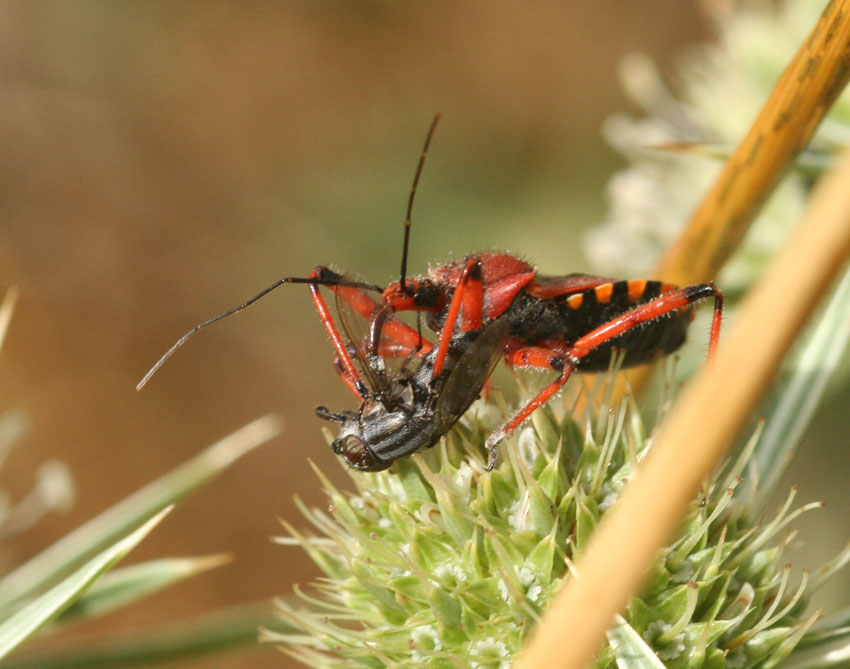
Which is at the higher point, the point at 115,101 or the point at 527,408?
the point at 115,101

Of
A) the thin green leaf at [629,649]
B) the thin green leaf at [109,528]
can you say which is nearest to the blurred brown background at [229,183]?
the thin green leaf at [109,528]

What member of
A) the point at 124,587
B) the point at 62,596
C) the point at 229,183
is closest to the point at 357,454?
the point at 62,596

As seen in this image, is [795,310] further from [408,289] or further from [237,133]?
[237,133]

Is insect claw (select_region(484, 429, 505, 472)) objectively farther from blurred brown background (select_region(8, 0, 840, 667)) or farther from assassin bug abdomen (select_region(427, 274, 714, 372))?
blurred brown background (select_region(8, 0, 840, 667))

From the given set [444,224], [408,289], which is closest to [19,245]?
[444,224]

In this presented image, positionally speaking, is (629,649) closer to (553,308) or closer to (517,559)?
(517,559)

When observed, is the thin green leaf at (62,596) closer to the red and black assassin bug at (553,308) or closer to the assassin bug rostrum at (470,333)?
the assassin bug rostrum at (470,333)
